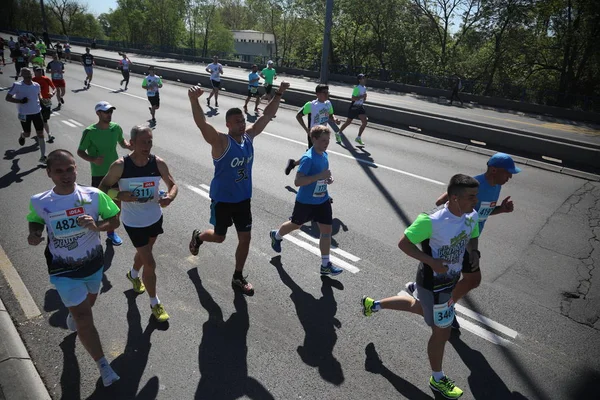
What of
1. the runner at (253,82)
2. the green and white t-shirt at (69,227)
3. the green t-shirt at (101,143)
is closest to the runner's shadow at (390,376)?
the green and white t-shirt at (69,227)

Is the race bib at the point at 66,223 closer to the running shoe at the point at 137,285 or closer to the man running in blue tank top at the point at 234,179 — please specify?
the man running in blue tank top at the point at 234,179

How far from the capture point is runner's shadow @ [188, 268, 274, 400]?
3475 millimetres

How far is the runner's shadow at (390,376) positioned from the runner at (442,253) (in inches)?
6.5

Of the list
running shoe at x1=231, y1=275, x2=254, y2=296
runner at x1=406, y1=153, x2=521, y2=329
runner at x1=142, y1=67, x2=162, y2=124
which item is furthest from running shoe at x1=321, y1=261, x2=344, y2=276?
runner at x1=142, y1=67, x2=162, y2=124

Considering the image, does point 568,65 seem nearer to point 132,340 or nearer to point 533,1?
point 533,1

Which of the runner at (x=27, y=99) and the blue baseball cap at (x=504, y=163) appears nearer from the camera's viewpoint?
the blue baseball cap at (x=504, y=163)

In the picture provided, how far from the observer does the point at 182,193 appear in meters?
8.08

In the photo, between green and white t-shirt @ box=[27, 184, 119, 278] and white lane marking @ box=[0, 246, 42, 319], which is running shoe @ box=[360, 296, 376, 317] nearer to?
green and white t-shirt @ box=[27, 184, 119, 278]

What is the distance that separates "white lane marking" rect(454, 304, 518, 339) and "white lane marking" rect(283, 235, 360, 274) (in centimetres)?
144

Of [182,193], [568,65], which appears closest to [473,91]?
[568,65]

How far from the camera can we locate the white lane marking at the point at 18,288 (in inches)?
172

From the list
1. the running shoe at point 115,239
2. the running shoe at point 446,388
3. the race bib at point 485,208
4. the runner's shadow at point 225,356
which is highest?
the race bib at point 485,208

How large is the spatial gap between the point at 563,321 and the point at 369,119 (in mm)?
12713

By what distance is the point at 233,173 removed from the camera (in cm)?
453
